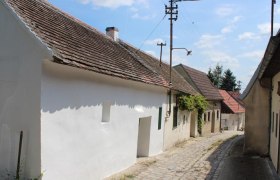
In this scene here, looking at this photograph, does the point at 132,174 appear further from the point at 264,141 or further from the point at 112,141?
the point at 264,141

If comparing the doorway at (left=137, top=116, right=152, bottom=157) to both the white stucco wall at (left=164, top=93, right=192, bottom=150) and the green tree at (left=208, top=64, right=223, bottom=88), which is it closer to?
the white stucco wall at (left=164, top=93, right=192, bottom=150)

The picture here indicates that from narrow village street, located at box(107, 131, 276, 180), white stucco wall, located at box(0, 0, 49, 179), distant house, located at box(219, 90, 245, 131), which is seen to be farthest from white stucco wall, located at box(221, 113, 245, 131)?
white stucco wall, located at box(0, 0, 49, 179)

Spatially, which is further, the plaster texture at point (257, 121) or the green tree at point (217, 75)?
the green tree at point (217, 75)

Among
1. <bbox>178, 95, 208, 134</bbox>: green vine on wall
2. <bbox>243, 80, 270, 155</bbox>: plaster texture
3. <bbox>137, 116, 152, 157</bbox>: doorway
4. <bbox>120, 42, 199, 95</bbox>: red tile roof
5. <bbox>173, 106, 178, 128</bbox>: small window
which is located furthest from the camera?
<bbox>178, 95, 208, 134</bbox>: green vine on wall

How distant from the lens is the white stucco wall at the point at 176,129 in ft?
60.8

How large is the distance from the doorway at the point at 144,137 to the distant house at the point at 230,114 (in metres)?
23.0

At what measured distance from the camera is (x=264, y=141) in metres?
16.6

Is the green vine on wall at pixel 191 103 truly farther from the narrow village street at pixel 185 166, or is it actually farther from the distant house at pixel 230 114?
the distant house at pixel 230 114

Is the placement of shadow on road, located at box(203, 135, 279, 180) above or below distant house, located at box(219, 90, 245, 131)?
below

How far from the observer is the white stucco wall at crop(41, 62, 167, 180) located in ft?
25.6

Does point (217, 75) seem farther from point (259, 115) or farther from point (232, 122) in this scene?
point (259, 115)

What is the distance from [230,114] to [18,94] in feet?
131

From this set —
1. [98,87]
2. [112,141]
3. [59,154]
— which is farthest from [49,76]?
[112,141]

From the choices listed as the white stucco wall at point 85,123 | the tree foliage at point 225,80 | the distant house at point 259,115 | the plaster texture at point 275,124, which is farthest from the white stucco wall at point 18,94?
the tree foliage at point 225,80
